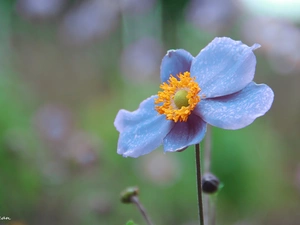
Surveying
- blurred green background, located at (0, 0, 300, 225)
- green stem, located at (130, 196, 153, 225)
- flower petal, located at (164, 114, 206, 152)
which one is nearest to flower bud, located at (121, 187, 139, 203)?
green stem, located at (130, 196, 153, 225)

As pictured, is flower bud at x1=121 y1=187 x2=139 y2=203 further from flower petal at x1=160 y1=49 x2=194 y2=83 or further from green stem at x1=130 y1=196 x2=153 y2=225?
flower petal at x1=160 y1=49 x2=194 y2=83

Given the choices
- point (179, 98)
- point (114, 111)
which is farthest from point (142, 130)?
point (114, 111)

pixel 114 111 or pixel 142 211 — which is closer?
pixel 142 211

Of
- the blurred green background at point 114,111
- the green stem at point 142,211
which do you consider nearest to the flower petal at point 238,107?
the green stem at point 142,211

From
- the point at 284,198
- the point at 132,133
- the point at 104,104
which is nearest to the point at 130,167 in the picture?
the point at 104,104

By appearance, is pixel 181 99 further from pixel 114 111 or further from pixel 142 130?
pixel 114 111

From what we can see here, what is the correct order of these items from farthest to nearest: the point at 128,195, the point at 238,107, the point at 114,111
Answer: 1. the point at 114,111
2. the point at 128,195
3. the point at 238,107

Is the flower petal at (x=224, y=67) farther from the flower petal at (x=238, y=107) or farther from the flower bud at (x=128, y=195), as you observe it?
the flower bud at (x=128, y=195)
